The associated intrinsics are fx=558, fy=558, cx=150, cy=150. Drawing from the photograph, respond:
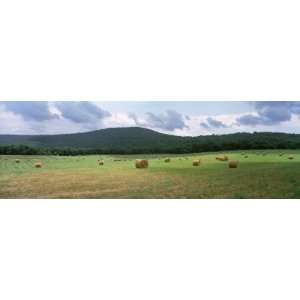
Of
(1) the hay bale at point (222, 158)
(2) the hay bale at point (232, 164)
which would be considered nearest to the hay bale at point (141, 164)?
(1) the hay bale at point (222, 158)

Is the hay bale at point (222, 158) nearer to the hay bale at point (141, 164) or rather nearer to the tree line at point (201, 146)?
the tree line at point (201, 146)

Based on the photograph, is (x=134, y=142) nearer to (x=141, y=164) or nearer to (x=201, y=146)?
(x=141, y=164)

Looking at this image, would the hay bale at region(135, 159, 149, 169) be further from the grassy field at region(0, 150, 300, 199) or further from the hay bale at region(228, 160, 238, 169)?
the hay bale at region(228, 160, 238, 169)

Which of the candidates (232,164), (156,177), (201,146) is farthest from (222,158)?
(156,177)

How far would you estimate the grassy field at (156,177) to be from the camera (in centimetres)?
563

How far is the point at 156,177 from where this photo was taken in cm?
572

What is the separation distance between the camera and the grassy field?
5629 millimetres
